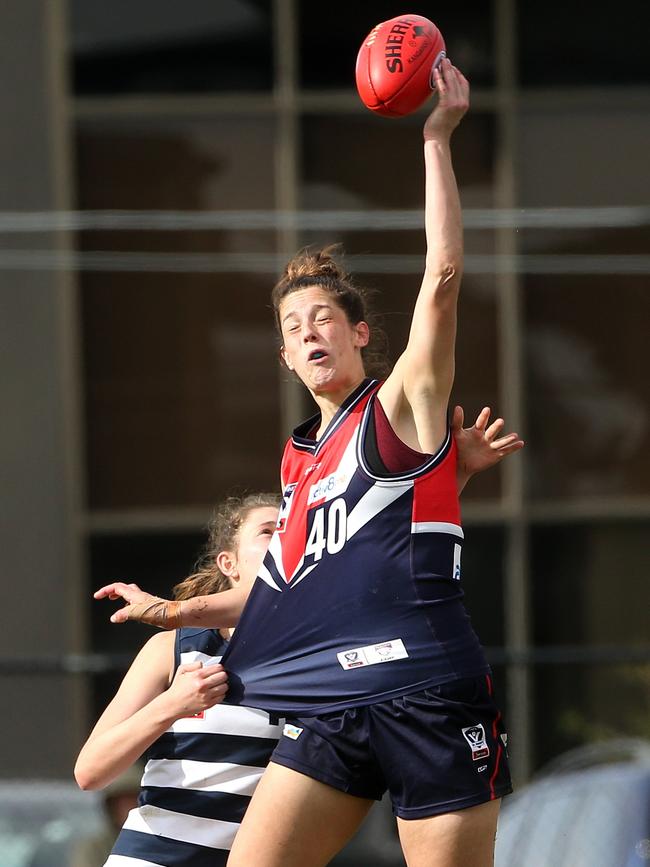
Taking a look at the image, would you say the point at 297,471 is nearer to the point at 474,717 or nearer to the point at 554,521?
the point at 474,717

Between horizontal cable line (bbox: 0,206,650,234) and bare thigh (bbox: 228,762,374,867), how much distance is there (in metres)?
5.38

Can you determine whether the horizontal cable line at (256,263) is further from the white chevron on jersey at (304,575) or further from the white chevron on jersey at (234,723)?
the white chevron on jersey at (304,575)

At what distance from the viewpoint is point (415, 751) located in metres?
2.83

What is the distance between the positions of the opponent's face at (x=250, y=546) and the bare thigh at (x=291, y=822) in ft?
1.95

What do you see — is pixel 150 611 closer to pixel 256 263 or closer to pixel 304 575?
pixel 304 575

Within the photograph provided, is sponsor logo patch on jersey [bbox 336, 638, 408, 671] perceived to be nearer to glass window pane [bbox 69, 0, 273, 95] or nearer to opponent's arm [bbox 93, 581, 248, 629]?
opponent's arm [bbox 93, 581, 248, 629]

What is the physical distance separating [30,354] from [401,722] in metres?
5.52

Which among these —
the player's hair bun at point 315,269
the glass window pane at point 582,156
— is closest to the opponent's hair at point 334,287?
the player's hair bun at point 315,269

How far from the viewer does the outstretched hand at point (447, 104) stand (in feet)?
9.52

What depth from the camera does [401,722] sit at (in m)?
2.83

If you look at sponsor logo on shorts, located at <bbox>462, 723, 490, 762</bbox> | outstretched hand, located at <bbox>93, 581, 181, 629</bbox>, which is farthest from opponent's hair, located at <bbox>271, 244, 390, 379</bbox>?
sponsor logo on shorts, located at <bbox>462, 723, 490, 762</bbox>

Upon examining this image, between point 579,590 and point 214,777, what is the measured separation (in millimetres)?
5128

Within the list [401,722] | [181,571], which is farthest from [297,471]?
[181,571]

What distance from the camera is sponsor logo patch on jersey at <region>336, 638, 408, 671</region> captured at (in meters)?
2.86
